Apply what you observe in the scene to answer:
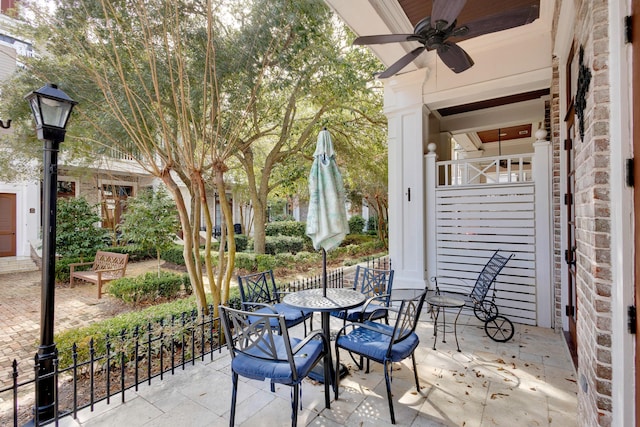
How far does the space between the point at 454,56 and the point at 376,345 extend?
3162mm

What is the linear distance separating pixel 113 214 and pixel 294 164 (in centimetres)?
836

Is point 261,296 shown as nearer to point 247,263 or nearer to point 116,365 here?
point 116,365

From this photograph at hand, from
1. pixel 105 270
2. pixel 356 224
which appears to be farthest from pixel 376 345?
pixel 356 224

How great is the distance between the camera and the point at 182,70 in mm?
3586

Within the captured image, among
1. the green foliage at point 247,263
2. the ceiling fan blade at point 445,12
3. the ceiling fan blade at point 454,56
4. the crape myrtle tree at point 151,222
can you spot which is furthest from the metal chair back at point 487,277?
the crape myrtle tree at point 151,222

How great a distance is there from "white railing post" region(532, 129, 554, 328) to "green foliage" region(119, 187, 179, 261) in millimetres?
7811

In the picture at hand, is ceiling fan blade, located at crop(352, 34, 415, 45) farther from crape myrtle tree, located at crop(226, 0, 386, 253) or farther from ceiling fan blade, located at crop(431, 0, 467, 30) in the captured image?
crape myrtle tree, located at crop(226, 0, 386, 253)

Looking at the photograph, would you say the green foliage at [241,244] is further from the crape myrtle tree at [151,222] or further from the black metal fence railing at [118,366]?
the black metal fence railing at [118,366]

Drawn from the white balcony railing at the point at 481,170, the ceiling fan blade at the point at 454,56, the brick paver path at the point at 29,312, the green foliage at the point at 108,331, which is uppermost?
the ceiling fan blade at the point at 454,56

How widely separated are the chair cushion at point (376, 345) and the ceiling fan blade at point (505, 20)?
298 centimetres

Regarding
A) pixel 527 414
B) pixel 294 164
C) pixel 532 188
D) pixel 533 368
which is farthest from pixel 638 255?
pixel 294 164

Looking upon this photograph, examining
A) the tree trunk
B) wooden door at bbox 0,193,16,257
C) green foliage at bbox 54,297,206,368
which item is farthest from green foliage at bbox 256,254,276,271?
wooden door at bbox 0,193,16,257

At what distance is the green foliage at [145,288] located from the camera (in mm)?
6113

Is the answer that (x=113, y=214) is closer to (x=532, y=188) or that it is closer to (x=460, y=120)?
(x=460, y=120)
